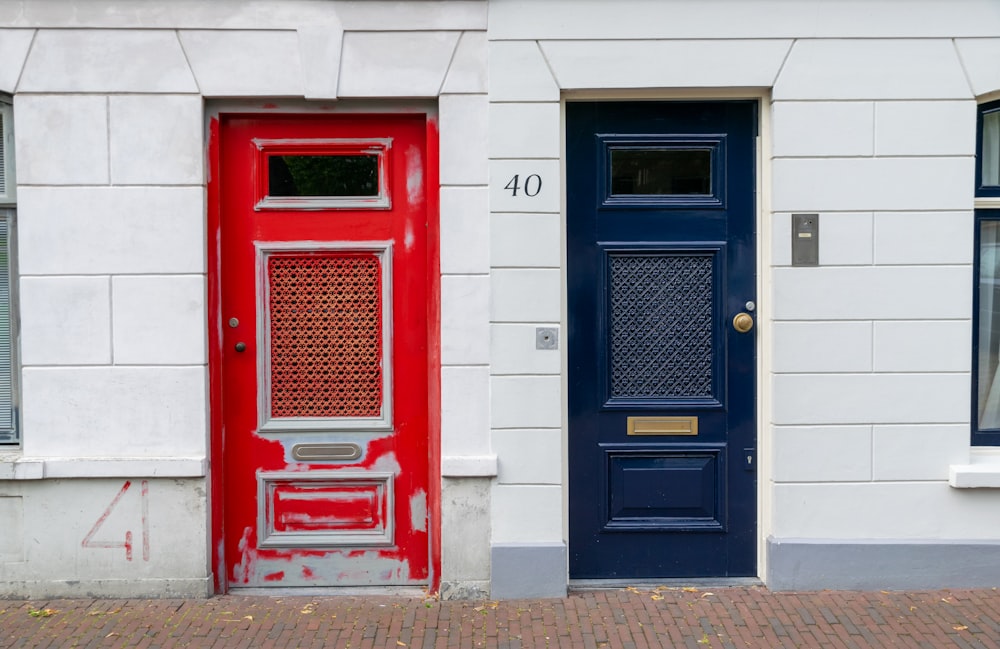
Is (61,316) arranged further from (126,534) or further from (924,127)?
(924,127)

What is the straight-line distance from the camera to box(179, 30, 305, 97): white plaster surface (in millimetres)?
4945

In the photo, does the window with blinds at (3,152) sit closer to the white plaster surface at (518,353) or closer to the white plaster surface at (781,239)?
the white plaster surface at (518,353)

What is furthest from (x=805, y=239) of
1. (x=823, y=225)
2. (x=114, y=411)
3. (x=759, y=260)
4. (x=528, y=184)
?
(x=114, y=411)

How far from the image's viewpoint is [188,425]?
5035 mm

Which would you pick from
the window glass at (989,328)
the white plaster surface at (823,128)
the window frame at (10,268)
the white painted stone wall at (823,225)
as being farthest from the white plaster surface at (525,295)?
the window frame at (10,268)

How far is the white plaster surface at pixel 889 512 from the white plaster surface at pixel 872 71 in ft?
6.77

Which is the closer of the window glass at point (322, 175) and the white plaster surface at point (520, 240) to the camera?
the white plaster surface at point (520, 240)

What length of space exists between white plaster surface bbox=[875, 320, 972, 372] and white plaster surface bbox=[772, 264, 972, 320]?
5cm

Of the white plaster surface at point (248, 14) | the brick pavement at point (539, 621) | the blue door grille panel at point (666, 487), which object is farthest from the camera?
the blue door grille panel at point (666, 487)

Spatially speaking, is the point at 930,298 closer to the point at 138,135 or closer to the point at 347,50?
the point at 347,50

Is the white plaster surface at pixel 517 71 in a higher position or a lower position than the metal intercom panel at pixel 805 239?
higher

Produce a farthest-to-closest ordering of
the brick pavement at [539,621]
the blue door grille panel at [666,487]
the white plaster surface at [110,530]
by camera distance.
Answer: the blue door grille panel at [666,487] < the white plaster surface at [110,530] < the brick pavement at [539,621]

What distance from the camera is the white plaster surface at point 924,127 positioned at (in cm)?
500

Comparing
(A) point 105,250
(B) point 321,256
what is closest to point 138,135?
(A) point 105,250
